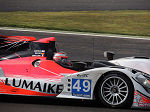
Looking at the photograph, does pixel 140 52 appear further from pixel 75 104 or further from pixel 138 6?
pixel 138 6

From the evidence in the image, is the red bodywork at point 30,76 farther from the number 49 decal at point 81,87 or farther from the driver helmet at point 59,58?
the number 49 decal at point 81,87

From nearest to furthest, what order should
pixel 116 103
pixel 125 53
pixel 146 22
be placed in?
pixel 116 103, pixel 125 53, pixel 146 22

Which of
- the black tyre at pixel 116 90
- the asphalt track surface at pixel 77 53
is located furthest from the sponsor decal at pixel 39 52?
the black tyre at pixel 116 90

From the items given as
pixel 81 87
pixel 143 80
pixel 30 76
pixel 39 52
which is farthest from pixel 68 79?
pixel 143 80

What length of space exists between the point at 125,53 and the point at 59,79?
6336 mm

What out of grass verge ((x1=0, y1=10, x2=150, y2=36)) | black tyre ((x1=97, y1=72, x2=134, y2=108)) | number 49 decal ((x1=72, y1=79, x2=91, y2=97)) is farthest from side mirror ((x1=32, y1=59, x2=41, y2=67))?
grass verge ((x1=0, y1=10, x2=150, y2=36))

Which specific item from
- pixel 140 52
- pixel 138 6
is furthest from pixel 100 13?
pixel 140 52

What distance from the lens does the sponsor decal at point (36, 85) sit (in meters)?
6.08

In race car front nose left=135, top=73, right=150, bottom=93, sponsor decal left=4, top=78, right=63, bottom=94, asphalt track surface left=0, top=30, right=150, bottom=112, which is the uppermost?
race car front nose left=135, top=73, right=150, bottom=93

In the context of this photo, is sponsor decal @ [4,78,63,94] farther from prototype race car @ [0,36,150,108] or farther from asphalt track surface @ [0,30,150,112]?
asphalt track surface @ [0,30,150,112]

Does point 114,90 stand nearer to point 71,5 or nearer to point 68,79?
point 68,79

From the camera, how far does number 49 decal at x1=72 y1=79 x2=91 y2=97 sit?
5.95m

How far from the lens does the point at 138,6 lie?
20.3 metres

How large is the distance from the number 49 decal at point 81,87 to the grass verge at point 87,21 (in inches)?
365
